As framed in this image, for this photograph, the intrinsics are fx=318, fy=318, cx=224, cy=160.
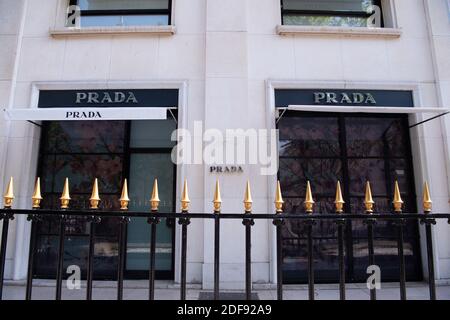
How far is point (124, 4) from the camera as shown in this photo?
25.3ft

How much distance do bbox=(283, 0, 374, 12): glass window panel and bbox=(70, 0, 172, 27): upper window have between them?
116 inches

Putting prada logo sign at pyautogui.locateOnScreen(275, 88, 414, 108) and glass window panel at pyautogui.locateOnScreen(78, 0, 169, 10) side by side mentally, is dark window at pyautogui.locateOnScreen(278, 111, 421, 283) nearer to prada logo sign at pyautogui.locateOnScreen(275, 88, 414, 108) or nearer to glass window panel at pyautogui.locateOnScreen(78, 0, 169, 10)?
prada logo sign at pyautogui.locateOnScreen(275, 88, 414, 108)

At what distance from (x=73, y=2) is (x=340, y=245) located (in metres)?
8.33

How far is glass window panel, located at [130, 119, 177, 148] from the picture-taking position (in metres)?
6.98

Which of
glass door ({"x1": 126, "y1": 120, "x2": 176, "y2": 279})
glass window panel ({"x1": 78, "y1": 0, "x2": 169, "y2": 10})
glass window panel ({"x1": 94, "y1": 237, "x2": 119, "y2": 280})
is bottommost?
glass window panel ({"x1": 94, "y1": 237, "x2": 119, "y2": 280})

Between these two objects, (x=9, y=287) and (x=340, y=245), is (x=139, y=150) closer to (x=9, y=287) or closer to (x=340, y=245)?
(x=9, y=287)

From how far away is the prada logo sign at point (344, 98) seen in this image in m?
6.66

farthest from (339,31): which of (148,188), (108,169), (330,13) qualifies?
(108,169)

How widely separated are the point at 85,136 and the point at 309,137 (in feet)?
16.2

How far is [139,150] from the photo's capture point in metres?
6.94

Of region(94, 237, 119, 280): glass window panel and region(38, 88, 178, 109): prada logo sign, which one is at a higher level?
region(38, 88, 178, 109): prada logo sign

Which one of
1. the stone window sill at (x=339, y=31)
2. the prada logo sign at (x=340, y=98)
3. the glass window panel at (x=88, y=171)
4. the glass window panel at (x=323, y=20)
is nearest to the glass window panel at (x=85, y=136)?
the glass window panel at (x=88, y=171)

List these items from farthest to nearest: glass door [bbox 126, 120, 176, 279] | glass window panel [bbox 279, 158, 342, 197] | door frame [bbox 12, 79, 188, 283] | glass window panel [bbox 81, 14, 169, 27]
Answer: glass window panel [bbox 81, 14, 169, 27], glass window panel [bbox 279, 158, 342, 197], glass door [bbox 126, 120, 176, 279], door frame [bbox 12, 79, 188, 283]

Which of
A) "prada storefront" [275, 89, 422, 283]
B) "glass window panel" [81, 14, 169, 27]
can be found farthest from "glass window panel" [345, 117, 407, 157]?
"glass window panel" [81, 14, 169, 27]
